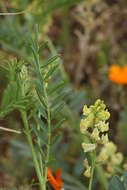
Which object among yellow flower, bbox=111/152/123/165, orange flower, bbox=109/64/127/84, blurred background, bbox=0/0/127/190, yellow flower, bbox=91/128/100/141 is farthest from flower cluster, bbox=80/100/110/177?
orange flower, bbox=109/64/127/84

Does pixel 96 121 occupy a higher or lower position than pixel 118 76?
lower

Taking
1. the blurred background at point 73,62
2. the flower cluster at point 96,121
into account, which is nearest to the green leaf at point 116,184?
the flower cluster at point 96,121

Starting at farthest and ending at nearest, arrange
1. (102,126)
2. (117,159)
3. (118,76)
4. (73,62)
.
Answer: (73,62), (118,76), (117,159), (102,126)

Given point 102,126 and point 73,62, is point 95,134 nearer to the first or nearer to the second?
point 102,126

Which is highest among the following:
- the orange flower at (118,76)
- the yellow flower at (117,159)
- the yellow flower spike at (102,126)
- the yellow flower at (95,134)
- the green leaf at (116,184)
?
the orange flower at (118,76)

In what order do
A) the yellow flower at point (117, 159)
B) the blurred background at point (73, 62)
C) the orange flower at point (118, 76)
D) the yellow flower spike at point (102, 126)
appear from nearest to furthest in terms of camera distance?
the yellow flower spike at point (102, 126) → the yellow flower at point (117, 159) → the blurred background at point (73, 62) → the orange flower at point (118, 76)

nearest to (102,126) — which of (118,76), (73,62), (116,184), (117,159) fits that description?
(116,184)

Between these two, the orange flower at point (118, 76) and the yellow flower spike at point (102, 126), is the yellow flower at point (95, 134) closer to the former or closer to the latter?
the yellow flower spike at point (102, 126)

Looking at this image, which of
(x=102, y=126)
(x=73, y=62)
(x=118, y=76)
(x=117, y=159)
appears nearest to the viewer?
(x=102, y=126)
